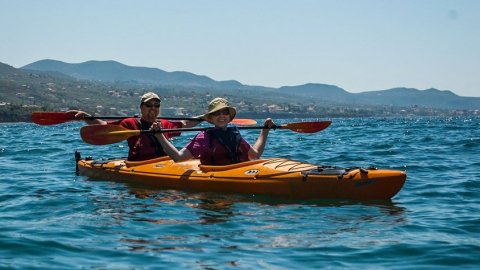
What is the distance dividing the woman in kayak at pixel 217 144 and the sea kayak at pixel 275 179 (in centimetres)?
26

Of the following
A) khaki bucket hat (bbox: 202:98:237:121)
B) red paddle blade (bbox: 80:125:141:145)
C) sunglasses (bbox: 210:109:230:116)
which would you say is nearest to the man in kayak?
red paddle blade (bbox: 80:125:141:145)

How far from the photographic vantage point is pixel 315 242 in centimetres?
656

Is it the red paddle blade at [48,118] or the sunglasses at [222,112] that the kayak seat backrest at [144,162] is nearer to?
the sunglasses at [222,112]

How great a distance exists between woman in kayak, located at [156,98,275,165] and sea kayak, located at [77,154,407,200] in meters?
0.26

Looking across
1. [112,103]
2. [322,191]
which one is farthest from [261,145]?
[112,103]

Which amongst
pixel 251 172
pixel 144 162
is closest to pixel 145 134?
pixel 144 162

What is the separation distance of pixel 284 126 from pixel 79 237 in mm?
5696

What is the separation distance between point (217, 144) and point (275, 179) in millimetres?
1297

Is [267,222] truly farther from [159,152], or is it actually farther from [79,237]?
[159,152]

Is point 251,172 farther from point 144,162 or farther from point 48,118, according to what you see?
point 48,118

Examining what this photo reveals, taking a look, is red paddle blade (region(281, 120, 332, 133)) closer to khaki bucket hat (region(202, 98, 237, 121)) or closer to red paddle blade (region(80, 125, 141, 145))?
khaki bucket hat (region(202, 98, 237, 121))

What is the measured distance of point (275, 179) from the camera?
9.50 metres

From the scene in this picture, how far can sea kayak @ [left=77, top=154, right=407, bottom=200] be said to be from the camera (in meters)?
9.00

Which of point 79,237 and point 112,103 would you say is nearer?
point 79,237
